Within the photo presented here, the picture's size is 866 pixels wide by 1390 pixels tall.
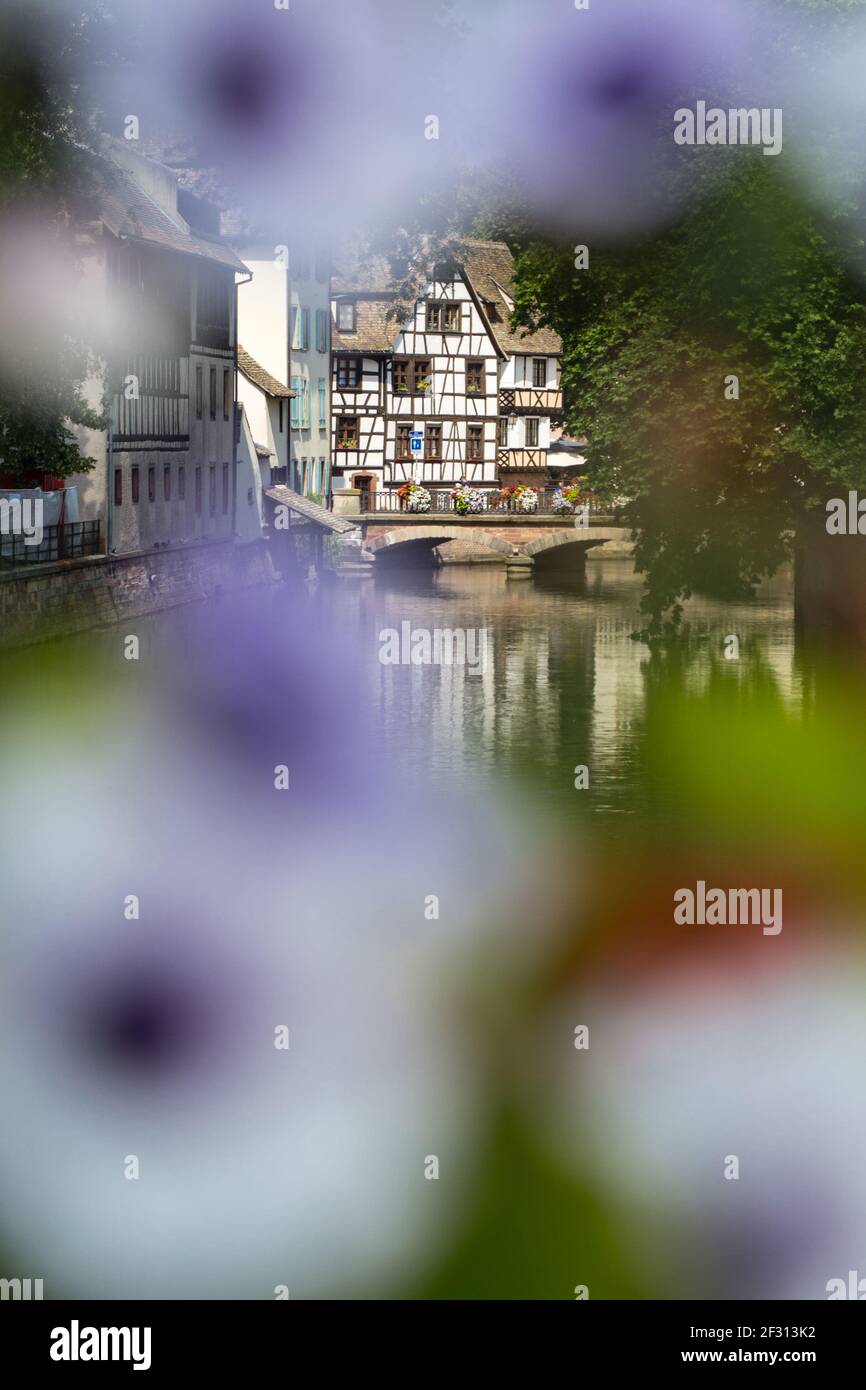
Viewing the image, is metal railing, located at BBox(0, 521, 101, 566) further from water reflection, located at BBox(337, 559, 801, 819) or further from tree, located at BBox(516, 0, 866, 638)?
tree, located at BBox(516, 0, 866, 638)

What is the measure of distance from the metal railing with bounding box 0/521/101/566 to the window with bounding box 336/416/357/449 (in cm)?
4865

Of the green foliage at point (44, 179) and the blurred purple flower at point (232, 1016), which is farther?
the green foliage at point (44, 179)

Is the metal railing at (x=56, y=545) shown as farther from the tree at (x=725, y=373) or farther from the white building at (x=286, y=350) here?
the white building at (x=286, y=350)

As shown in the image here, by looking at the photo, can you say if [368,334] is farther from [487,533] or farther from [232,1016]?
[232,1016]

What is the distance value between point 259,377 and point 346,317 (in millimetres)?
25206

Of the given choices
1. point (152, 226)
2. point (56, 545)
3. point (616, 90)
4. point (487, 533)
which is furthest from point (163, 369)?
point (487, 533)

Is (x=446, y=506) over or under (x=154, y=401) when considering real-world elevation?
under

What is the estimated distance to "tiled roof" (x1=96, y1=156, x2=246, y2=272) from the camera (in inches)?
2119

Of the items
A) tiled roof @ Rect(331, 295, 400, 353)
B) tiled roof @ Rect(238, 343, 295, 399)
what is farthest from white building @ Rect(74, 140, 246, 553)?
tiled roof @ Rect(331, 295, 400, 353)

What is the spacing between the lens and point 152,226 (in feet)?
193

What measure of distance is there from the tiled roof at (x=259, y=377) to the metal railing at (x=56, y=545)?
78.7 feet

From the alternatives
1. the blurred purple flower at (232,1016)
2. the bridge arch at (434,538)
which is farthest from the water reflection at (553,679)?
the bridge arch at (434,538)

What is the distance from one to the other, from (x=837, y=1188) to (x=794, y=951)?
5.93 metres

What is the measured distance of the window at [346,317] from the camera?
102000 mm
